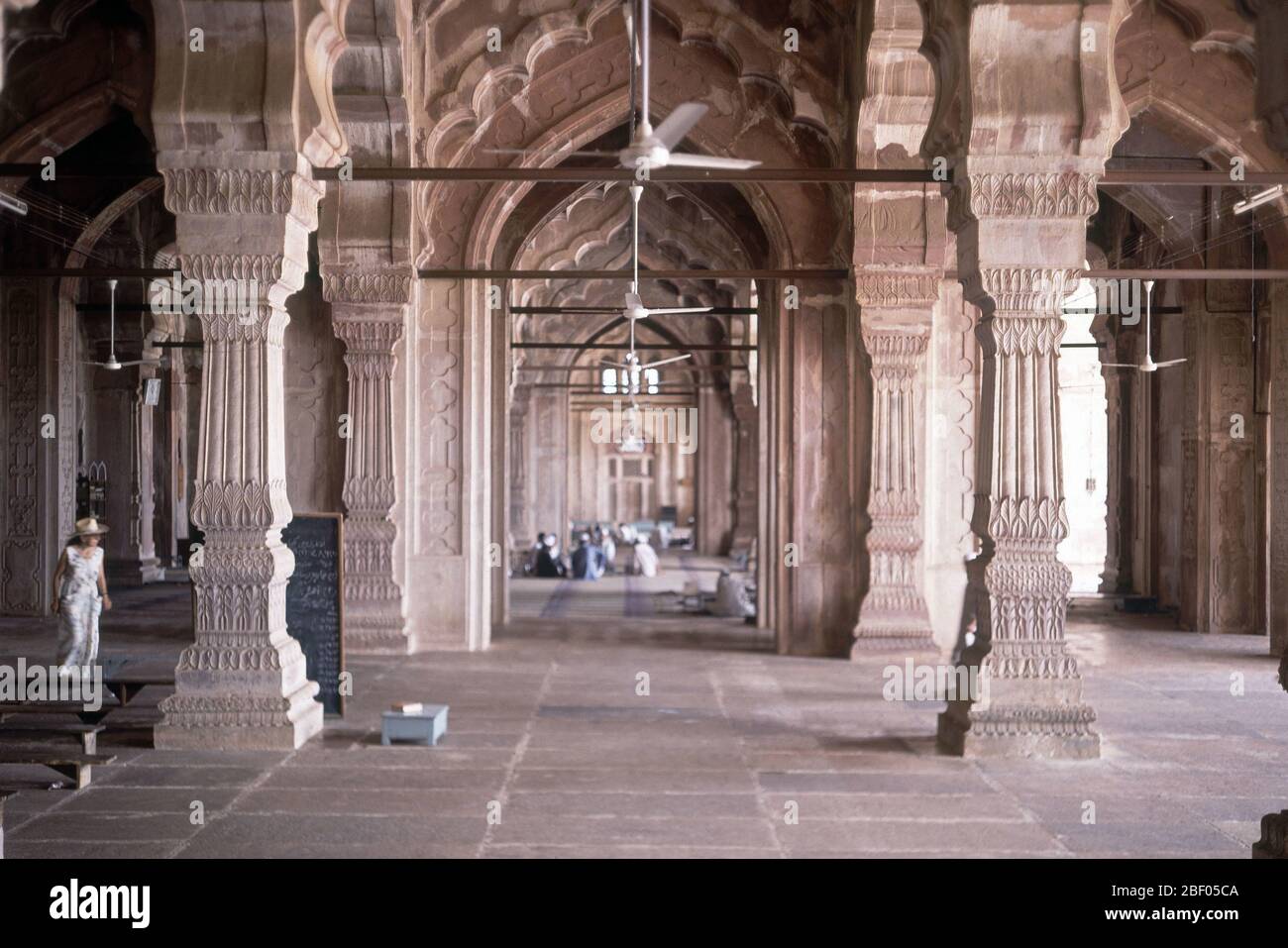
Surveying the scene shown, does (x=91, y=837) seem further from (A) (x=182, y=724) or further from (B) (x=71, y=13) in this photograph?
(B) (x=71, y=13)

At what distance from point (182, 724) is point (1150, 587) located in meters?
15.8

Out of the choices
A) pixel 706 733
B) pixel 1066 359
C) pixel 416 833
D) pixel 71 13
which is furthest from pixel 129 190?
pixel 1066 359

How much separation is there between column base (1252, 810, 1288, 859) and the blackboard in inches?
264

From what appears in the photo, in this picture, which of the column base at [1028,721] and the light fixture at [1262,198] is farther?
the light fixture at [1262,198]

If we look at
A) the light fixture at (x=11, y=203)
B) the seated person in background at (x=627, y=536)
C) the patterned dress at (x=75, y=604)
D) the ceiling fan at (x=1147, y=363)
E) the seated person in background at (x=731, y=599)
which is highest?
the light fixture at (x=11, y=203)

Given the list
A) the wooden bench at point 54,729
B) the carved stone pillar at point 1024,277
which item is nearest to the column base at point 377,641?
the wooden bench at point 54,729

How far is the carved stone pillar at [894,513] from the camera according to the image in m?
13.7

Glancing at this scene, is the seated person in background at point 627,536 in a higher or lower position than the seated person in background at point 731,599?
higher

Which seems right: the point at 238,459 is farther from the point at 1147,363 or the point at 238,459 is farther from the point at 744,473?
the point at 744,473

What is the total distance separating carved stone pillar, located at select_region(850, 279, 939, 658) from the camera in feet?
45.1

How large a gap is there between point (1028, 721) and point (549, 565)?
18257 millimetres

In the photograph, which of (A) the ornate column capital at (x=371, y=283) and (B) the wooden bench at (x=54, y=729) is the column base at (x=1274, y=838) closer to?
(B) the wooden bench at (x=54, y=729)

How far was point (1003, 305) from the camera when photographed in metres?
8.86

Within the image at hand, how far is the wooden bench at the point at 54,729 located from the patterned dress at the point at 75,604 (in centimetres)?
82
